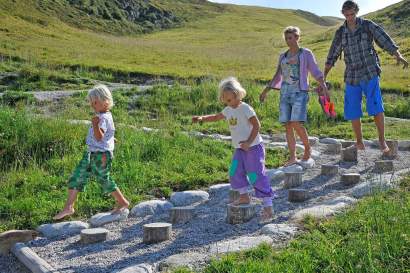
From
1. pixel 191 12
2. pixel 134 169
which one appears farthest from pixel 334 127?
pixel 191 12

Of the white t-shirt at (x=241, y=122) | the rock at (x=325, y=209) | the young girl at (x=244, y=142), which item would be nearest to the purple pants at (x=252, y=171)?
the young girl at (x=244, y=142)

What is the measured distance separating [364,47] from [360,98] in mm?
778

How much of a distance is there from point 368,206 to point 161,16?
114630 mm

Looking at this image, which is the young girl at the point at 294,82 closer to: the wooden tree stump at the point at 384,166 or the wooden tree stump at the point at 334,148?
the wooden tree stump at the point at 384,166

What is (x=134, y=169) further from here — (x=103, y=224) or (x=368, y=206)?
(x=368, y=206)

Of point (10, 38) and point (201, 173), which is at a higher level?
point (10, 38)

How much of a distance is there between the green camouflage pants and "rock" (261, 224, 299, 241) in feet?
6.98

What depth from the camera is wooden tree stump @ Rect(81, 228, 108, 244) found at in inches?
224

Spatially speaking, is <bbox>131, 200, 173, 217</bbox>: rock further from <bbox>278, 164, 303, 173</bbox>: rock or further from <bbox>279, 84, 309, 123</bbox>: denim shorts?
<bbox>279, 84, 309, 123</bbox>: denim shorts

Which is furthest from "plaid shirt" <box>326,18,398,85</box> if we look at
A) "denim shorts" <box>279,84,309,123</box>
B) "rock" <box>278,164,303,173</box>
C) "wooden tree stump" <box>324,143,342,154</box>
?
"rock" <box>278,164,303,173</box>

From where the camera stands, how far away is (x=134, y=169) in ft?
26.1

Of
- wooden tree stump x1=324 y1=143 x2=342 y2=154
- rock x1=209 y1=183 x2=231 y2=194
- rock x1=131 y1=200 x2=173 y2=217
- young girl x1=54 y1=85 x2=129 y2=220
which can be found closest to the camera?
young girl x1=54 y1=85 x2=129 y2=220

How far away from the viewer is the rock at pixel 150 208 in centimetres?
671

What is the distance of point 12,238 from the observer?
5852mm
